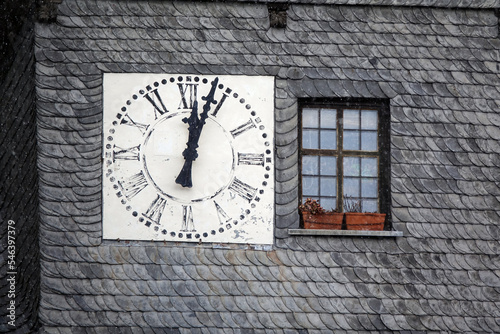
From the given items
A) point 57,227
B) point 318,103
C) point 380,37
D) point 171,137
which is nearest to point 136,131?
point 171,137

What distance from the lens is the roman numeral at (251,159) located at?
12.4m

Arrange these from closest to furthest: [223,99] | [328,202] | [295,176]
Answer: [295,176] → [223,99] → [328,202]

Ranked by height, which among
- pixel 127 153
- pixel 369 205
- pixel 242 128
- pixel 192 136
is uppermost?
pixel 242 128

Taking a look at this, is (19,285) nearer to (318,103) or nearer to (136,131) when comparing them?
(136,131)

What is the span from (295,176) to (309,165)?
397mm

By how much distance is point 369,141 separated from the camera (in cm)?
1276

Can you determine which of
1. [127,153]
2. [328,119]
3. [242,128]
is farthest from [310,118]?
[127,153]

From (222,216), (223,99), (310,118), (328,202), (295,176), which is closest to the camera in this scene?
(222,216)

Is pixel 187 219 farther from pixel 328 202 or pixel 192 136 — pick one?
pixel 328 202

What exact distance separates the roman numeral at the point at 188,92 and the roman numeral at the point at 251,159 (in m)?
0.86

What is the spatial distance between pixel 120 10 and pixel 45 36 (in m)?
0.93

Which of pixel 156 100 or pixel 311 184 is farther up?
pixel 156 100

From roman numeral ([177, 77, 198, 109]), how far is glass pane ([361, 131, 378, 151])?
6.83 ft

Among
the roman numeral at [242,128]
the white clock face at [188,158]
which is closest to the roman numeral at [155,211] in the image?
the white clock face at [188,158]
